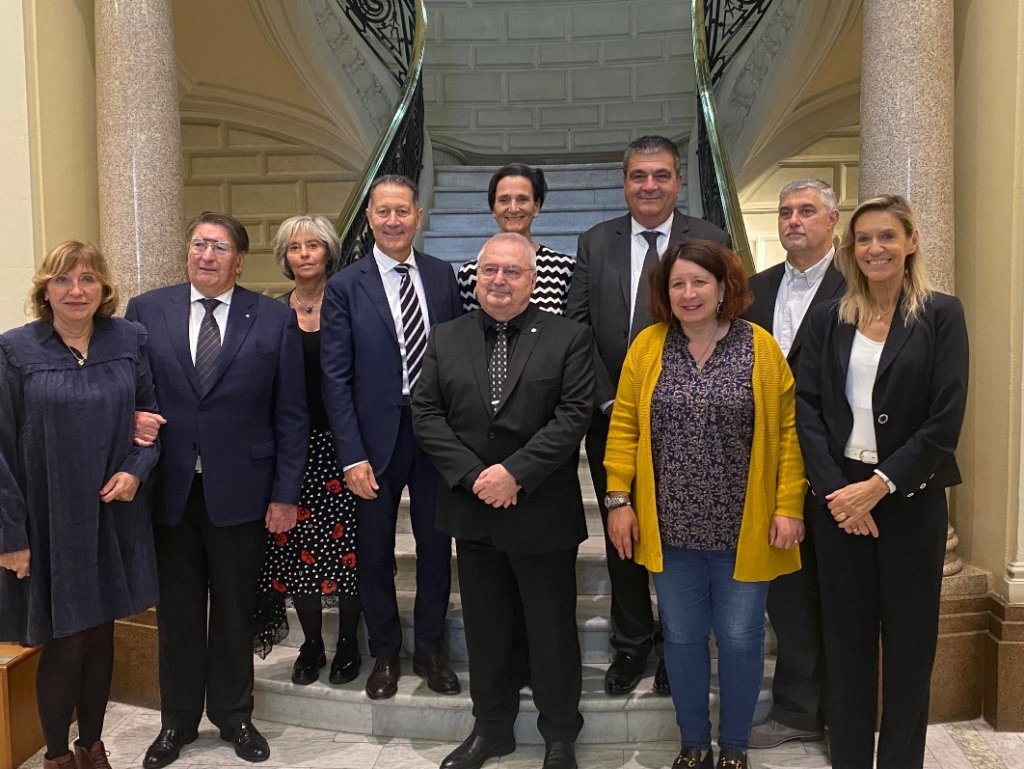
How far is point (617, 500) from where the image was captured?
2.72 metres

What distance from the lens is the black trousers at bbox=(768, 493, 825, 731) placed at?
3.01m

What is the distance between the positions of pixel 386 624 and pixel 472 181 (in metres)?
4.32

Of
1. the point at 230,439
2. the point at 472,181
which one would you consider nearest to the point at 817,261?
the point at 230,439

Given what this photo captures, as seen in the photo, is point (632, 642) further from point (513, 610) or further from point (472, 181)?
point (472, 181)

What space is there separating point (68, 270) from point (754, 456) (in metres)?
1.99

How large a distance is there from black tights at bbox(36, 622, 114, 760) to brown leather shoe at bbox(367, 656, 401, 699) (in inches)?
33.1

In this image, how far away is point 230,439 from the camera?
9.60 feet

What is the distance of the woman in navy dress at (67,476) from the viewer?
266cm

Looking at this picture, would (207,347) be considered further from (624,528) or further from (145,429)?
(624,528)

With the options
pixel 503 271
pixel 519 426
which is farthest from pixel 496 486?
pixel 503 271

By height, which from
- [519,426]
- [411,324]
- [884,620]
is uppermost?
[411,324]

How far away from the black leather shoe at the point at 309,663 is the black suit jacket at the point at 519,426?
954 millimetres

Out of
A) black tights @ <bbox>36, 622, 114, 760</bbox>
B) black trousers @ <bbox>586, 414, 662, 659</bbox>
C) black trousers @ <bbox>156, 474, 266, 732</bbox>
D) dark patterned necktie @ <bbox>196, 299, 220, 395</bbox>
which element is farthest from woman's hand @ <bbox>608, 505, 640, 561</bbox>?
black tights @ <bbox>36, 622, 114, 760</bbox>

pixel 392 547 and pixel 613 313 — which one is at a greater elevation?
pixel 613 313
